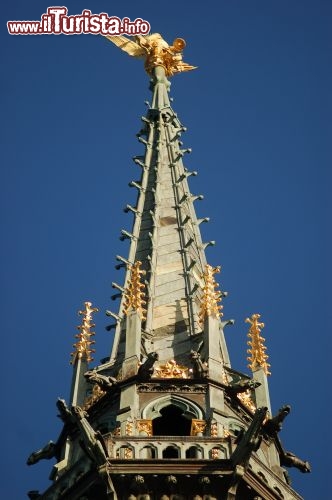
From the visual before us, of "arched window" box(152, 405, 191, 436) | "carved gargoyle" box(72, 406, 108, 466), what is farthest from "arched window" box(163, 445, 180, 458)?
"arched window" box(152, 405, 191, 436)

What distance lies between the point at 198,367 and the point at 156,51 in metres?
22.5

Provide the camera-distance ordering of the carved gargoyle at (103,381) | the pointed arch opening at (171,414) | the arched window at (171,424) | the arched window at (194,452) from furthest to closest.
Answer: the carved gargoyle at (103,381)
the arched window at (171,424)
the pointed arch opening at (171,414)
the arched window at (194,452)

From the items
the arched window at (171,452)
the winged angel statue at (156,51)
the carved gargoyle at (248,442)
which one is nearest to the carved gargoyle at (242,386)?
the arched window at (171,452)

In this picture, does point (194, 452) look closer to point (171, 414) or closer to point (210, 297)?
point (171, 414)

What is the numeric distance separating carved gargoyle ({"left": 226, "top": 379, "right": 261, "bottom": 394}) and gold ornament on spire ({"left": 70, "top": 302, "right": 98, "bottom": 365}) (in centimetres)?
479

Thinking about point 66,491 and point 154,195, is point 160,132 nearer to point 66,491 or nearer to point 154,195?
point 154,195

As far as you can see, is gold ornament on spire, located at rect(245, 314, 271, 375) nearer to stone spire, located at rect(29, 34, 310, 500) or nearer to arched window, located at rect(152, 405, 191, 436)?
stone spire, located at rect(29, 34, 310, 500)

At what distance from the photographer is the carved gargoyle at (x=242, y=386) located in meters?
39.9

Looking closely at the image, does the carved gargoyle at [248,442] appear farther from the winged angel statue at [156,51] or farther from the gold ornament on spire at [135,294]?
the winged angel statue at [156,51]

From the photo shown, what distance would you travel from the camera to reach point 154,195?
166ft

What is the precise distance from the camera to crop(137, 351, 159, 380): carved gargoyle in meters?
39.5

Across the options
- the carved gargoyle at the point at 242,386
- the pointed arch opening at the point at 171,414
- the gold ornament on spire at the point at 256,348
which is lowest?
→ the pointed arch opening at the point at 171,414

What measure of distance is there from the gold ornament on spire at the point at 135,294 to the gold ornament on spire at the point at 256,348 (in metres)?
2.88

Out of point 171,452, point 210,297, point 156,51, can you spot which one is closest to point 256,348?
point 210,297
